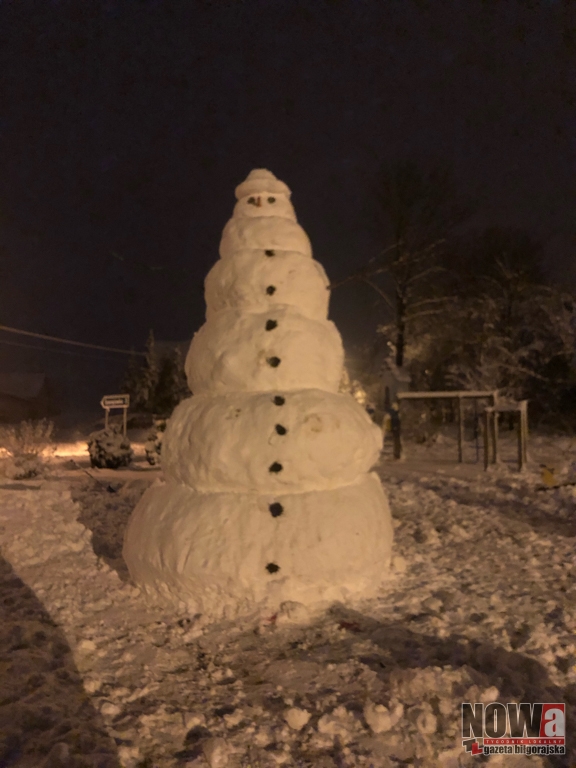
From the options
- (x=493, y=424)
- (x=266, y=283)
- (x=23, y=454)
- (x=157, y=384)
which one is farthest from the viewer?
(x=157, y=384)

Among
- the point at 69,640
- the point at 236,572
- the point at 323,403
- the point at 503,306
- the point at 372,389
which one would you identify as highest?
the point at 503,306

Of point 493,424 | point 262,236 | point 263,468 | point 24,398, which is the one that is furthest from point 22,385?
point 263,468

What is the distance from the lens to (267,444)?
4297mm

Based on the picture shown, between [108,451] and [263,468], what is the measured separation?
422 inches

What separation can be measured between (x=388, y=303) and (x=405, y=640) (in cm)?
1547

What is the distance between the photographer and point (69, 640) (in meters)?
3.76

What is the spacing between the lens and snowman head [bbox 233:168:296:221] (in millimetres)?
5379

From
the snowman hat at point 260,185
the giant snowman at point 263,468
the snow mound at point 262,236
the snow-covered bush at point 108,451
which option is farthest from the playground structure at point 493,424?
the snowman hat at point 260,185

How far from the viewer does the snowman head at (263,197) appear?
538cm

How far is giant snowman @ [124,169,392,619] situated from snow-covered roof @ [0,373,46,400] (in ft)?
112

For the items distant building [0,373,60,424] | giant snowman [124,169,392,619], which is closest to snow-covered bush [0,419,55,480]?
giant snowman [124,169,392,619]

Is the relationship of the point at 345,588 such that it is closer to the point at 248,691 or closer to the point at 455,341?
the point at 248,691

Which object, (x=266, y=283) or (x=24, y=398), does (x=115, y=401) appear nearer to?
(x=266, y=283)

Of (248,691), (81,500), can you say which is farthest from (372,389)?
(248,691)
